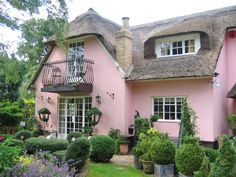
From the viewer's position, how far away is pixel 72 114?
1791 centimetres

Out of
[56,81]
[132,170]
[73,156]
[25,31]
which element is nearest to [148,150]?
[132,170]

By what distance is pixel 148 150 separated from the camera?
10438mm

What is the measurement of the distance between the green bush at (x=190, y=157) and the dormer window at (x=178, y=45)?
310 inches

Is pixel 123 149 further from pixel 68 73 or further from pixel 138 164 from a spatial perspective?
pixel 68 73

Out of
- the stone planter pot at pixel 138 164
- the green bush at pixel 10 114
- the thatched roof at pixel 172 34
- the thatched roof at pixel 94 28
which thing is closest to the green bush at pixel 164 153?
the stone planter pot at pixel 138 164

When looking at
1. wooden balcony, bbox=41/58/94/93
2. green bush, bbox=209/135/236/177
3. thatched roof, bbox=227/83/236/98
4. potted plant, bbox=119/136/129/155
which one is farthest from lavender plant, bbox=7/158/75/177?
thatched roof, bbox=227/83/236/98

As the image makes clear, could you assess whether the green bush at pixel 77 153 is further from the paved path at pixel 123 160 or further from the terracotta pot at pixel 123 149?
the terracotta pot at pixel 123 149

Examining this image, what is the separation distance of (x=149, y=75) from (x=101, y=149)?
5225mm

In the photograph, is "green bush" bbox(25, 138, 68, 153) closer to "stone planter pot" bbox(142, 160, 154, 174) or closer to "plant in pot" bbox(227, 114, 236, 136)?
"stone planter pot" bbox(142, 160, 154, 174)

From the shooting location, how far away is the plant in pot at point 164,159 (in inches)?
372

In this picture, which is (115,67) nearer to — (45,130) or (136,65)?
(136,65)

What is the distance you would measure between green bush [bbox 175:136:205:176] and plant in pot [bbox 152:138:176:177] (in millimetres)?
865

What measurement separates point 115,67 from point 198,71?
182 inches

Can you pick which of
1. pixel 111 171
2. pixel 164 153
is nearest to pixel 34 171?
pixel 111 171
